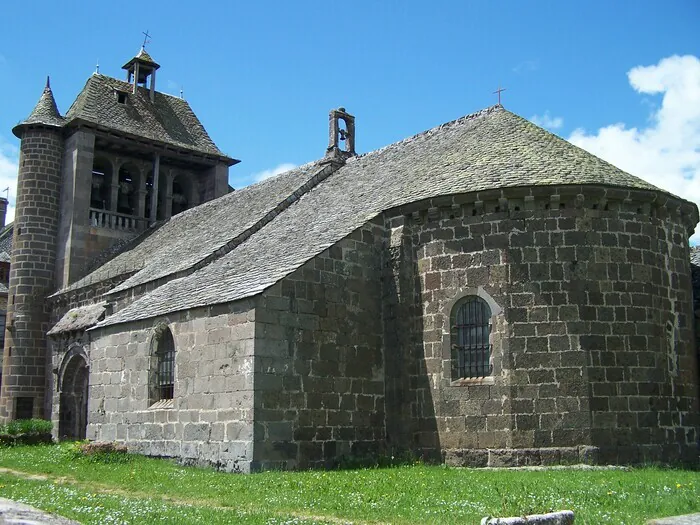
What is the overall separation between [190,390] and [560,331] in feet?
26.9

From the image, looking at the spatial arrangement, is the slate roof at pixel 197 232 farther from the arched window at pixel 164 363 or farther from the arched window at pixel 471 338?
the arched window at pixel 471 338

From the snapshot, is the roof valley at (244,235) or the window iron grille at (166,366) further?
the roof valley at (244,235)

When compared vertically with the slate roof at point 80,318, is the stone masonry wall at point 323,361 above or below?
below

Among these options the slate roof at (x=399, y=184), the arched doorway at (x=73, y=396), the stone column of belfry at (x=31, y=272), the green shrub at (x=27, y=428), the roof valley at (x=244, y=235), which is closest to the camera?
the slate roof at (x=399, y=184)

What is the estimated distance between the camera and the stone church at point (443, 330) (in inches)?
640

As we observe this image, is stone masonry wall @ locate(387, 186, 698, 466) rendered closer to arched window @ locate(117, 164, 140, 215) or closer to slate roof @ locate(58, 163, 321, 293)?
slate roof @ locate(58, 163, 321, 293)

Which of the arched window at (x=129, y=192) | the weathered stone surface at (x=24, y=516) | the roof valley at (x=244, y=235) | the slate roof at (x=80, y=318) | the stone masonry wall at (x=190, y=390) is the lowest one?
the weathered stone surface at (x=24, y=516)

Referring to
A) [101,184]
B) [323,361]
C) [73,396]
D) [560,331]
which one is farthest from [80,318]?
[560,331]

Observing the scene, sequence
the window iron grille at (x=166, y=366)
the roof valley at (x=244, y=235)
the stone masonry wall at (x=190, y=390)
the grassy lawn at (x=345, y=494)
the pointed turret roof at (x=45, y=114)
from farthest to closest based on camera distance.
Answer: the pointed turret roof at (x=45, y=114) < the roof valley at (x=244, y=235) < the window iron grille at (x=166, y=366) < the stone masonry wall at (x=190, y=390) < the grassy lawn at (x=345, y=494)

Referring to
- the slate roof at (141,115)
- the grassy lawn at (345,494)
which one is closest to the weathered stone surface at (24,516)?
the grassy lawn at (345,494)

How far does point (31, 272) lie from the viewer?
32062 millimetres

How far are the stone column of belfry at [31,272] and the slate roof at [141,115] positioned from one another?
1.90m

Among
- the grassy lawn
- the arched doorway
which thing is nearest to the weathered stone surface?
the grassy lawn

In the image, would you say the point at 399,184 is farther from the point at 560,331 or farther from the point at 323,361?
the point at 560,331
